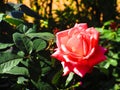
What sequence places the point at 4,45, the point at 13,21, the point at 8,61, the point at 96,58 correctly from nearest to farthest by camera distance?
1. the point at 96,58
2. the point at 8,61
3. the point at 4,45
4. the point at 13,21

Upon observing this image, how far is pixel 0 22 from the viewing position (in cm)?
161

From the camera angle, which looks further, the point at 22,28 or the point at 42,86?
the point at 22,28

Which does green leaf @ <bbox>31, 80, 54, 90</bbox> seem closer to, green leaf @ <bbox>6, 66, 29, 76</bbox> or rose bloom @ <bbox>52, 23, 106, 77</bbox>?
green leaf @ <bbox>6, 66, 29, 76</bbox>

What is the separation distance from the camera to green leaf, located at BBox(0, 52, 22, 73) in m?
1.31

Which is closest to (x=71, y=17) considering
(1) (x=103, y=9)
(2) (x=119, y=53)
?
(1) (x=103, y=9)

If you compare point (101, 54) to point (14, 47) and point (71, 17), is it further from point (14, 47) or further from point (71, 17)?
point (71, 17)

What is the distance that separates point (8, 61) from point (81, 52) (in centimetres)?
28

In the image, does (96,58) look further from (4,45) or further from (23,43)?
(4,45)

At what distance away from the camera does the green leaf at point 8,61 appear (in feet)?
4.29

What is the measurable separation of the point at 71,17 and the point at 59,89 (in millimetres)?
2811

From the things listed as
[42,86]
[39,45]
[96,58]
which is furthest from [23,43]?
[96,58]

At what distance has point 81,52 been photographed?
1241 mm

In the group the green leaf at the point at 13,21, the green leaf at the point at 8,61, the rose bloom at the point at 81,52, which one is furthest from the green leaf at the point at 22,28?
the rose bloom at the point at 81,52

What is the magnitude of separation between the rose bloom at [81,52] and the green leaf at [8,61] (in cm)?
18
